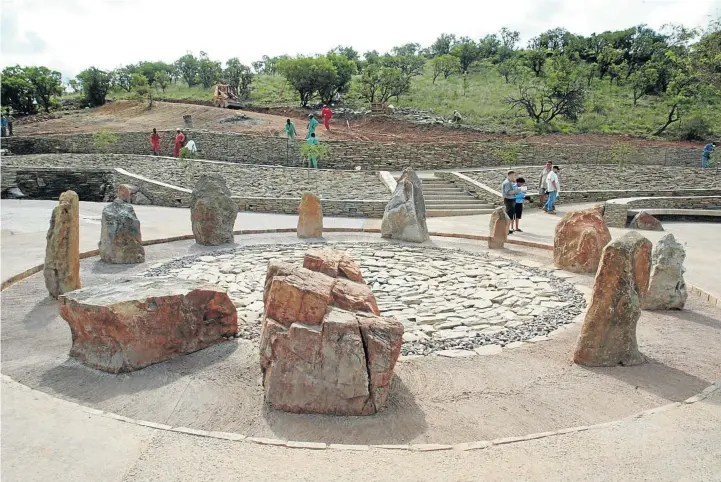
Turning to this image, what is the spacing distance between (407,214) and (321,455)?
29.4 ft

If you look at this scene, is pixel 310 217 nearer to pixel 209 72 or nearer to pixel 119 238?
pixel 119 238

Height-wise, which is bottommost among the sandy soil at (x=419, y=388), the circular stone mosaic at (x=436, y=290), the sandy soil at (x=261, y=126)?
the sandy soil at (x=419, y=388)

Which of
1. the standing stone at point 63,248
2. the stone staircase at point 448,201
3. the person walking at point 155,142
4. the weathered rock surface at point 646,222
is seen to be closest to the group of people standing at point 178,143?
the person walking at point 155,142

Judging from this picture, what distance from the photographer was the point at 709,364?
624 centimetres

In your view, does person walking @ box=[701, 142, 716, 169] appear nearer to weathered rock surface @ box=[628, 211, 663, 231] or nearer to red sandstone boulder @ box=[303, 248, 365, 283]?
weathered rock surface @ box=[628, 211, 663, 231]

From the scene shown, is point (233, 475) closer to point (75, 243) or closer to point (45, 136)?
point (75, 243)

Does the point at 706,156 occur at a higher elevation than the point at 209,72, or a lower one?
lower

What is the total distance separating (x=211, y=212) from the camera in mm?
11844

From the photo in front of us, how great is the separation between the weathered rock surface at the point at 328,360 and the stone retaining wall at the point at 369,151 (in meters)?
21.6

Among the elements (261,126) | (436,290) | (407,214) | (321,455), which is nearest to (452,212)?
(407,214)

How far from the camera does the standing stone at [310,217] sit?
42.2ft

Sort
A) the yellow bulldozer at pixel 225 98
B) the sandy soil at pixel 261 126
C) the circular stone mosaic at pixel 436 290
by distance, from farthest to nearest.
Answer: the yellow bulldozer at pixel 225 98 → the sandy soil at pixel 261 126 → the circular stone mosaic at pixel 436 290

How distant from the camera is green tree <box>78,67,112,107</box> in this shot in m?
43.0

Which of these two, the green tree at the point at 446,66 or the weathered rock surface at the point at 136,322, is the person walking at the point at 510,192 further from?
the green tree at the point at 446,66
